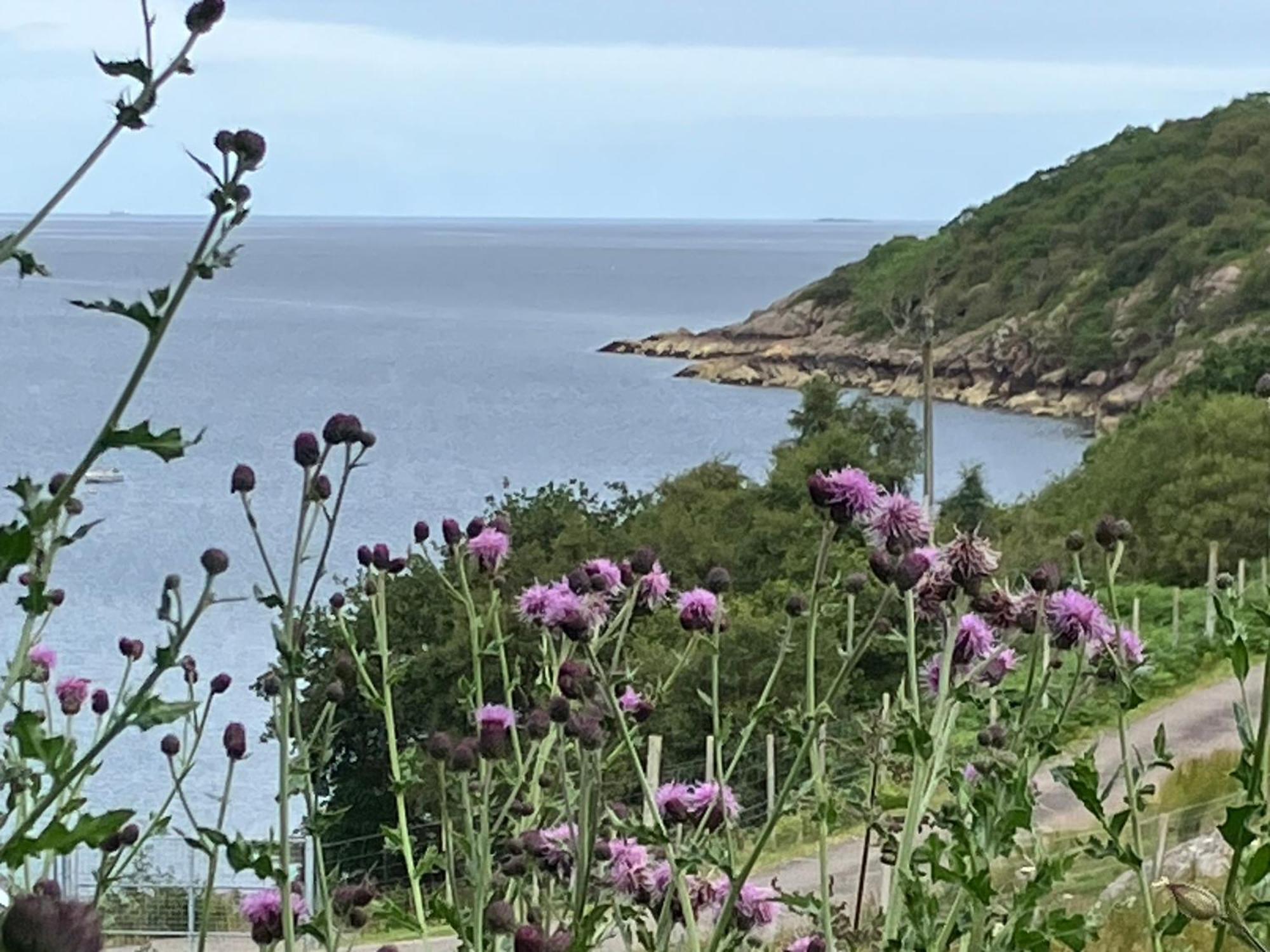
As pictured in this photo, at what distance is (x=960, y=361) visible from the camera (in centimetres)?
7712

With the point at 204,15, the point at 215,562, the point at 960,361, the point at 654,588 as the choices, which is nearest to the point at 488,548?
the point at 654,588

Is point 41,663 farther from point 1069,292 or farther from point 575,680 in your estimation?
point 1069,292

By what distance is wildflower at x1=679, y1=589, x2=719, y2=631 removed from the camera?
3.48m

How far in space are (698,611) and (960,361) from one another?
74880 millimetres

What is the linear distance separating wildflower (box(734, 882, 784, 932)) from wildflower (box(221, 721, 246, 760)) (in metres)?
0.80

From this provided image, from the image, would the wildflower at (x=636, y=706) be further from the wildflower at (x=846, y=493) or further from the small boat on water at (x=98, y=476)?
the small boat on water at (x=98, y=476)

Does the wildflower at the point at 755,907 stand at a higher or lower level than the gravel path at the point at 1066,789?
higher

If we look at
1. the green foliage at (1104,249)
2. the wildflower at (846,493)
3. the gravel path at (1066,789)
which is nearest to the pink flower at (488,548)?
the wildflower at (846,493)

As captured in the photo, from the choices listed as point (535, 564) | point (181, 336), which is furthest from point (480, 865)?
point (181, 336)

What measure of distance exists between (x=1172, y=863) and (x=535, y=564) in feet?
51.9

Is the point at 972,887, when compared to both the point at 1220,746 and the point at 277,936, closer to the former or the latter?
the point at 277,936

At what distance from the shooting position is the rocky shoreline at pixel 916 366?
219ft

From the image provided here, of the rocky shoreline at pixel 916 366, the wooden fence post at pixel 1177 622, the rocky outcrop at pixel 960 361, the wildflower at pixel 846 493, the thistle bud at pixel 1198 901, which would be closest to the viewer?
the thistle bud at pixel 1198 901

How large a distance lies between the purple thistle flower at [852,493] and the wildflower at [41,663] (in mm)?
1225
